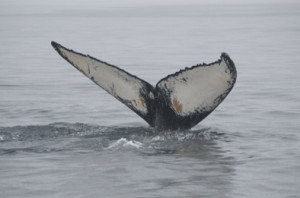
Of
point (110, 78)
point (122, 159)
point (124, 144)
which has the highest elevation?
point (110, 78)

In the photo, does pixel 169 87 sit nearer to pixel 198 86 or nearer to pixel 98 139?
pixel 198 86

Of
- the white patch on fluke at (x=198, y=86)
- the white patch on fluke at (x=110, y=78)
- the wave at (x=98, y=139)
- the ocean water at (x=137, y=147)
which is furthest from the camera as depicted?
the wave at (x=98, y=139)

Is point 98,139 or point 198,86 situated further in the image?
point 98,139

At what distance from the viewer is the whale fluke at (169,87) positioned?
8711mm

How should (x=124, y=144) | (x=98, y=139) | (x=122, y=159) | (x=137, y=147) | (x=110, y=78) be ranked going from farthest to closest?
(x=98, y=139)
(x=124, y=144)
(x=137, y=147)
(x=110, y=78)
(x=122, y=159)

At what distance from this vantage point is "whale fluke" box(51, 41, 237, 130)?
343 inches

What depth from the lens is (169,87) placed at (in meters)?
8.96

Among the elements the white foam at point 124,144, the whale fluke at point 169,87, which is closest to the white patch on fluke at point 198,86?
the whale fluke at point 169,87

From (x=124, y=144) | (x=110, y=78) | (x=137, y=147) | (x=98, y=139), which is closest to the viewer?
(x=110, y=78)

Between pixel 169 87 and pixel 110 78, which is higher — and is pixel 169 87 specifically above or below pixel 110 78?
below

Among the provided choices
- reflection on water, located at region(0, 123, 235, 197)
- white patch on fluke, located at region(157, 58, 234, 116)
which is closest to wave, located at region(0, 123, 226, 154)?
reflection on water, located at region(0, 123, 235, 197)

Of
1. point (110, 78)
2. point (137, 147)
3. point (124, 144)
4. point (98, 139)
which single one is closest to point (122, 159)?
point (137, 147)

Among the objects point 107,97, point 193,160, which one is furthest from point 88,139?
point 107,97

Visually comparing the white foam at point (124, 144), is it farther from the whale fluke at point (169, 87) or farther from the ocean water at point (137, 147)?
the whale fluke at point (169, 87)
